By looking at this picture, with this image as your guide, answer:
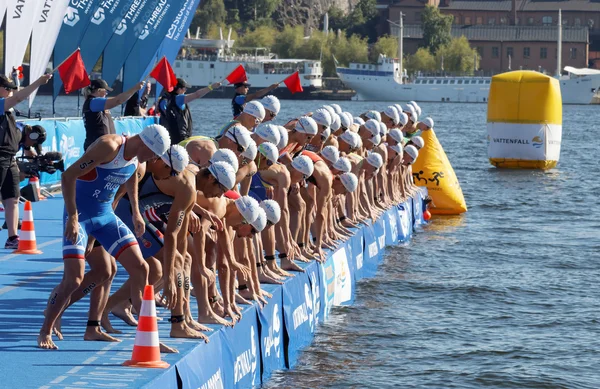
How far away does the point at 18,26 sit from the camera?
69.8ft

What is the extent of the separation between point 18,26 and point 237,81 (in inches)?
195

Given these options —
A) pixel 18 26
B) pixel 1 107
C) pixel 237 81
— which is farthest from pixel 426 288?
pixel 18 26

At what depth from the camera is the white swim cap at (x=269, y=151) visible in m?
12.0

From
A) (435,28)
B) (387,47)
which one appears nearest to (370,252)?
(435,28)

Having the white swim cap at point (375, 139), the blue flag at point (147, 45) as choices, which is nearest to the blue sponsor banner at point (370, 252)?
the white swim cap at point (375, 139)

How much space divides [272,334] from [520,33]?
454ft

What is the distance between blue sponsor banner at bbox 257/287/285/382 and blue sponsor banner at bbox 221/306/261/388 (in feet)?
0.55

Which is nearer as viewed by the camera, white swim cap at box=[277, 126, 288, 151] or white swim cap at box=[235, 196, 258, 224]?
white swim cap at box=[235, 196, 258, 224]

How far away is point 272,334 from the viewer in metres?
11.5

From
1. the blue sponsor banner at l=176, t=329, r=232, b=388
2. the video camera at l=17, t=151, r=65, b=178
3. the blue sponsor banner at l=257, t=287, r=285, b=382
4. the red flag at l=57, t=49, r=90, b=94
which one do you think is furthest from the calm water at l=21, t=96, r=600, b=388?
the video camera at l=17, t=151, r=65, b=178

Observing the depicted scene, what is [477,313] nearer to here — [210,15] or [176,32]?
[176,32]

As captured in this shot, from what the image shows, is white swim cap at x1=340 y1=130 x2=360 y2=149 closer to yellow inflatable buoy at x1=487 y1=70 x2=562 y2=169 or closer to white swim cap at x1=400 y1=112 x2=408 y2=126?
white swim cap at x1=400 y1=112 x2=408 y2=126

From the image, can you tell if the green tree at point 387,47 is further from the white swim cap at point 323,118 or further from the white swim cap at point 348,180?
the white swim cap at point 348,180

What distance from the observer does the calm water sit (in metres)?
12.6
